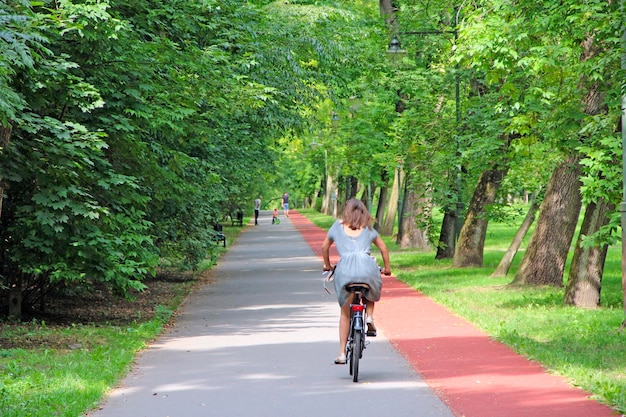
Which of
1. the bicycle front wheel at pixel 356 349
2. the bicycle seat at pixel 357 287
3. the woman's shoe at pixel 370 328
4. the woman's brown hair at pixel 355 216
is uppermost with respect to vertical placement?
the woman's brown hair at pixel 355 216

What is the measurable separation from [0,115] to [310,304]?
10.2m

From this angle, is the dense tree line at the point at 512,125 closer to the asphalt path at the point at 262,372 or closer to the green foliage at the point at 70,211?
the asphalt path at the point at 262,372

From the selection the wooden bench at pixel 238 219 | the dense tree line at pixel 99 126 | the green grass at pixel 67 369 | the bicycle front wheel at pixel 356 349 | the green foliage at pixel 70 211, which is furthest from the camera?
the wooden bench at pixel 238 219

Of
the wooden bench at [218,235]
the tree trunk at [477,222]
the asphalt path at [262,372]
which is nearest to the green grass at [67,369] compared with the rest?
the asphalt path at [262,372]

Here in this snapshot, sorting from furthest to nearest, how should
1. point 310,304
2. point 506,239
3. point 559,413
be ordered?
1. point 506,239
2. point 310,304
3. point 559,413

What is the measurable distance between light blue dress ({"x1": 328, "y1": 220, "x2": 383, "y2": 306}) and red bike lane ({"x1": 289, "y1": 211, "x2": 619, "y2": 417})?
1.05m

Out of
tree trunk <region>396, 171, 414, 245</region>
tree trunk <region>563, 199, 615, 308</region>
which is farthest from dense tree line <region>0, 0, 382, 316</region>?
tree trunk <region>396, 171, 414, 245</region>

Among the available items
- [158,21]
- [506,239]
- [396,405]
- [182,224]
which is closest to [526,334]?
[396,405]

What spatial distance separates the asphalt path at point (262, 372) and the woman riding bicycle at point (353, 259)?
26.1 inches

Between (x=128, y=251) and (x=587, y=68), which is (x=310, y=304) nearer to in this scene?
(x=128, y=251)

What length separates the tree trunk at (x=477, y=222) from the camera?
87.0ft

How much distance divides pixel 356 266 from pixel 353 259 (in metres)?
0.07

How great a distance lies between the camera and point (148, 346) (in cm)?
1343

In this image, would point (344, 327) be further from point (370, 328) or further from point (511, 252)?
point (511, 252)
